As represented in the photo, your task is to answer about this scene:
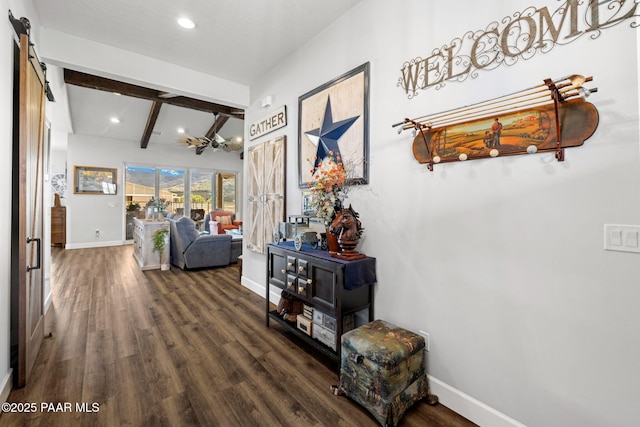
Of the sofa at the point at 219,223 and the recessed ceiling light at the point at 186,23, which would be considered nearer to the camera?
the recessed ceiling light at the point at 186,23

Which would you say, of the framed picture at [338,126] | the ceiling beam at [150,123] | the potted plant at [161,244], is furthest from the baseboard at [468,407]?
the ceiling beam at [150,123]

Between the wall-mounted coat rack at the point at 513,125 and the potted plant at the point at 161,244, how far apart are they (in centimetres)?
491

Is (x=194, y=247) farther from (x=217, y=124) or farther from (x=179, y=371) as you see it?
(x=217, y=124)

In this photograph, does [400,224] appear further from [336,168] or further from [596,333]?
[596,333]

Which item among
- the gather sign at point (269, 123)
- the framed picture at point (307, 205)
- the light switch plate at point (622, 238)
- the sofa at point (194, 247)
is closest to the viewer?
the light switch plate at point (622, 238)

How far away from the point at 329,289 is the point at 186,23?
2884mm

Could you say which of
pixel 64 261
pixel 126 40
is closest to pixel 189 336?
pixel 126 40

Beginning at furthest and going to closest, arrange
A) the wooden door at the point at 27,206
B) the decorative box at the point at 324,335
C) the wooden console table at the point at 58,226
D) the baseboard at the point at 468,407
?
the wooden console table at the point at 58,226, the decorative box at the point at 324,335, the wooden door at the point at 27,206, the baseboard at the point at 468,407

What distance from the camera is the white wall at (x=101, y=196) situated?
7508 mm

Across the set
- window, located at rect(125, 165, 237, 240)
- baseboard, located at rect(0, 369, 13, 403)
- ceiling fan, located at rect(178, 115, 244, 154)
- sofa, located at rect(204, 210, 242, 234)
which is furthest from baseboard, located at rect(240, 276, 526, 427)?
window, located at rect(125, 165, 237, 240)

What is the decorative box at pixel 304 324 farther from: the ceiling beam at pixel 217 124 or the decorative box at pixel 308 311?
the ceiling beam at pixel 217 124

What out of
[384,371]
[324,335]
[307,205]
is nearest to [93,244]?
[307,205]

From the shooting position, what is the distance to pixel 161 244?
5.24 m

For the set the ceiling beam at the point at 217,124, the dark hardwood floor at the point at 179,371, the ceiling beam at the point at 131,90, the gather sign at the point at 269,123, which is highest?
the ceiling beam at the point at 217,124
